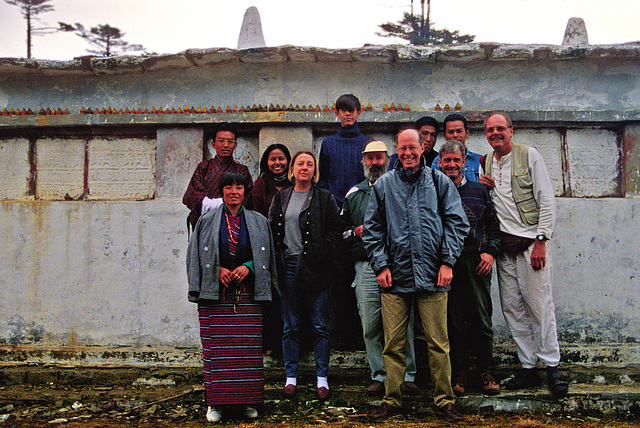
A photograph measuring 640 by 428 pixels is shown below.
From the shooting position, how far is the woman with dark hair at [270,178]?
5129 millimetres

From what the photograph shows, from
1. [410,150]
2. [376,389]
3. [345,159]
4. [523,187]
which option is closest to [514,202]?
[523,187]

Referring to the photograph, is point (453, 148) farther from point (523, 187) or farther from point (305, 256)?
point (305, 256)

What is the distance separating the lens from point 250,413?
173 inches

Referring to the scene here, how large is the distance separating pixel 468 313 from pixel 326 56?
2863mm

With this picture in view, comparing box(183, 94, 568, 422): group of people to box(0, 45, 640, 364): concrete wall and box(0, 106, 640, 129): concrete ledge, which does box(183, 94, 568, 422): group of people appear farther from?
box(0, 45, 640, 364): concrete wall

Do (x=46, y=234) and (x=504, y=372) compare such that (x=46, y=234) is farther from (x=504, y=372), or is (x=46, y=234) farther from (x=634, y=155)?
(x=634, y=155)

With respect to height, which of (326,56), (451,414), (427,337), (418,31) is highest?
(418,31)

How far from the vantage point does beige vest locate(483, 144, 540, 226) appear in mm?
4621

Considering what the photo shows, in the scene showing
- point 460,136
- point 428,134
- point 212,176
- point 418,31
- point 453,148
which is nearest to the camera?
point 453,148

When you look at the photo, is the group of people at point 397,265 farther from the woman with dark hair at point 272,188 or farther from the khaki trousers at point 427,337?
the woman with dark hair at point 272,188

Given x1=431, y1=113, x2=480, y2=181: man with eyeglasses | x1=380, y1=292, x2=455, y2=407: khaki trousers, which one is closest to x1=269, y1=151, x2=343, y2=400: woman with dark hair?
x1=380, y1=292, x2=455, y2=407: khaki trousers

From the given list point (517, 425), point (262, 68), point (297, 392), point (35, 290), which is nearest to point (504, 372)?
point (517, 425)

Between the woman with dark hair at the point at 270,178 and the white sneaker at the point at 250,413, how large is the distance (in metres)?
1.66

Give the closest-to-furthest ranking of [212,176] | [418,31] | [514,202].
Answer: [514,202] → [212,176] → [418,31]
